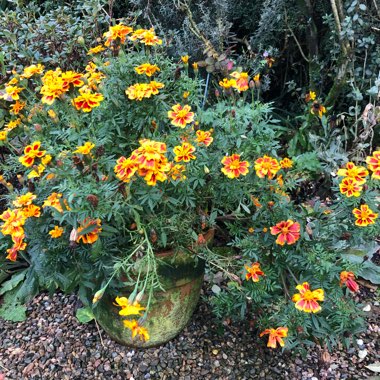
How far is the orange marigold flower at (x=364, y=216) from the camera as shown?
1.56m

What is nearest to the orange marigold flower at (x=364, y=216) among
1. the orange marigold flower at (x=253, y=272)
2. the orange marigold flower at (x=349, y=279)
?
the orange marigold flower at (x=349, y=279)

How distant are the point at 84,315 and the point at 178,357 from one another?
0.47 metres

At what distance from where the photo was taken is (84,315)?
7.04 ft

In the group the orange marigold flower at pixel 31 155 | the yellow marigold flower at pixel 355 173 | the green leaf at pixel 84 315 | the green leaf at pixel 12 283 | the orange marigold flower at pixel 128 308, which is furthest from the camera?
the green leaf at pixel 12 283

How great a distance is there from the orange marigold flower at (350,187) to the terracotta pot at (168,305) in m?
0.54

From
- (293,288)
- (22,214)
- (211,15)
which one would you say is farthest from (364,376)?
(211,15)

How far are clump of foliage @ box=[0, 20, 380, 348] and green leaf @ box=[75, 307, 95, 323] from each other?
0.34 m

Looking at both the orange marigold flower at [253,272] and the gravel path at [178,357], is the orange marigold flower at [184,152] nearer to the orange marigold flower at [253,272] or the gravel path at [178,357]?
the orange marigold flower at [253,272]

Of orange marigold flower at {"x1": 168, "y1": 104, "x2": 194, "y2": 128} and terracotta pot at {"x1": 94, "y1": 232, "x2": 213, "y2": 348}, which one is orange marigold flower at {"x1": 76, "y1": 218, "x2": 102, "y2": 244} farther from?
orange marigold flower at {"x1": 168, "y1": 104, "x2": 194, "y2": 128}

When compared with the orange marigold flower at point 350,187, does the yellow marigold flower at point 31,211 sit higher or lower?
lower

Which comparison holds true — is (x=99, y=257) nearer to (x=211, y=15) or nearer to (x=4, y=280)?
(x=4, y=280)

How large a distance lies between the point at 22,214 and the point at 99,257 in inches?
11.2

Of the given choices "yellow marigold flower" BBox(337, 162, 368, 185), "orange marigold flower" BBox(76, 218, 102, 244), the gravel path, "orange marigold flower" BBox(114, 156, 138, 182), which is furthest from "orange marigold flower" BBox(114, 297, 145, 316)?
"yellow marigold flower" BBox(337, 162, 368, 185)

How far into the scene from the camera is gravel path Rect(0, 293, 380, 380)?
1.93 metres
